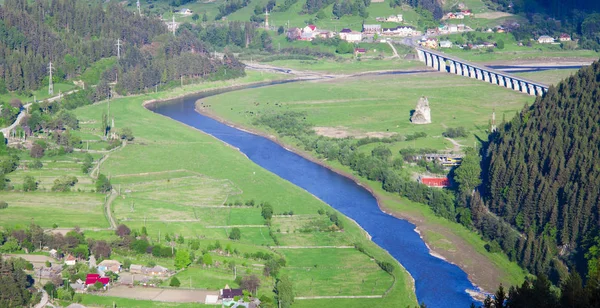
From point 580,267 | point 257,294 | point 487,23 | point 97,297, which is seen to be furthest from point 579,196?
point 487,23

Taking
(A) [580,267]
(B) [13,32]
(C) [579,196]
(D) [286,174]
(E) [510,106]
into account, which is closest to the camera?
(A) [580,267]

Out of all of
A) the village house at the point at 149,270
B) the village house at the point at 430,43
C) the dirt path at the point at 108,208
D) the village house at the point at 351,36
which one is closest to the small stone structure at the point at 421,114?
the dirt path at the point at 108,208

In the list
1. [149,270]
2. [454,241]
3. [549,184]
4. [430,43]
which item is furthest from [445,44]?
[149,270]

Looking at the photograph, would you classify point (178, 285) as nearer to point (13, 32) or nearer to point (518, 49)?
point (13, 32)

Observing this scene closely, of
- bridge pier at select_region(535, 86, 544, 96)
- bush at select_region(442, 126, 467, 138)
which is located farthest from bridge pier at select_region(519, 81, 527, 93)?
bush at select_region(442, 126, 467, 138)

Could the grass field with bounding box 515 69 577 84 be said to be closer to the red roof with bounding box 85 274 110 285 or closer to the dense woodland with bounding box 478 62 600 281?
the dense woodland with bounding box 478 62 600 281

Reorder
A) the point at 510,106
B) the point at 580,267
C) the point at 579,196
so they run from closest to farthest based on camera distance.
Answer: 1. the point at 580,267
2. the point at 579,196
3. the point at 510,106
